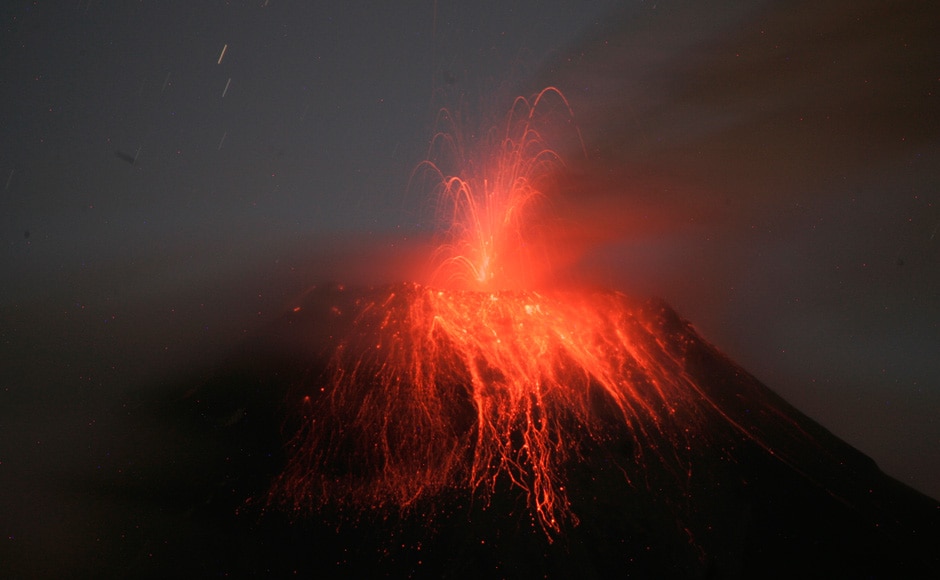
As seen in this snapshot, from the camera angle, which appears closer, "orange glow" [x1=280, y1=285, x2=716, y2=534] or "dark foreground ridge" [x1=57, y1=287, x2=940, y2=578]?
"dark foreground ridge" [x1=57, y1=287, x2=940, y2=578]

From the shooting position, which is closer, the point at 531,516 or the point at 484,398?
the point at 531,516

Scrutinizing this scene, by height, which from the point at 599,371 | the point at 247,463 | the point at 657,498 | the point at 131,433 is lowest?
the point at 657,498

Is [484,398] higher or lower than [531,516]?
higher

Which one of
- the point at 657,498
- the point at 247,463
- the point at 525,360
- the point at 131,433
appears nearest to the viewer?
the point at 657,498

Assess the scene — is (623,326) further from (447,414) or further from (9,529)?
(9,529)

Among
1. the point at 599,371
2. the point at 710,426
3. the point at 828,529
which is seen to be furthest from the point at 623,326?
the point at 828,529

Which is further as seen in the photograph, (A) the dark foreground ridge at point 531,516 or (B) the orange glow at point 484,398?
(B) the orange glow at point 484,398

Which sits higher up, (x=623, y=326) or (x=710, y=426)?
(x=623, y=326)

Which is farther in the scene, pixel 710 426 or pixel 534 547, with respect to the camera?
pixel 710 426
